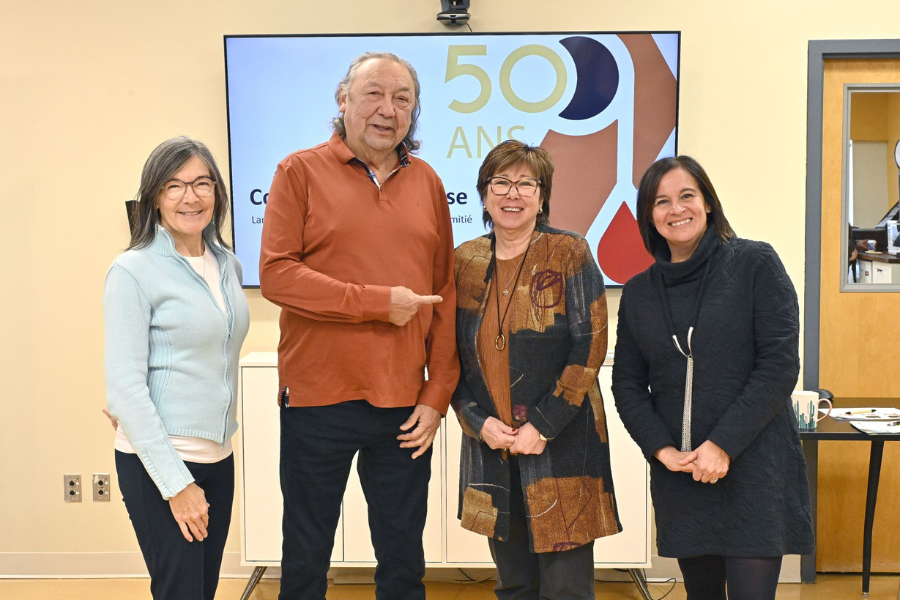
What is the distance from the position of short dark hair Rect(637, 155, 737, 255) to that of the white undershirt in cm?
105

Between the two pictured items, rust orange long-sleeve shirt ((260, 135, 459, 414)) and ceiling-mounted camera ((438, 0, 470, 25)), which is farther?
ceiling-mounted camera ((438, 0, 470, 25))

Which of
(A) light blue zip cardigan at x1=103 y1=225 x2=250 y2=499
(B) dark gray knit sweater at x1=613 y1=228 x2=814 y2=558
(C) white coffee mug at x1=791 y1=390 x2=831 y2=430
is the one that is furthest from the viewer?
(C) white coffee mug at x1=791 y1=390 x2=831 y2=430

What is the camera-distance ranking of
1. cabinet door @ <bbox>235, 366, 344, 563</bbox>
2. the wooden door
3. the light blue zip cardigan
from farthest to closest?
the wooden door, cabinet door @ <bbox>235, 366, 344, 563</bbox>, the light blue zip cardigan

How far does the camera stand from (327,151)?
1.77 metres

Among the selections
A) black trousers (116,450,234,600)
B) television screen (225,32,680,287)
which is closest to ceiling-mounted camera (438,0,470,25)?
television screen (225,32,680,287)

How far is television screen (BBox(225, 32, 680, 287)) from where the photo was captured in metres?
3.02

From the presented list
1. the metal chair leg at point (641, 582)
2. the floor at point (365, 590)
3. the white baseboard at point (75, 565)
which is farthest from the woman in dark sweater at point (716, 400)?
the white baseboard at point (75, 565)

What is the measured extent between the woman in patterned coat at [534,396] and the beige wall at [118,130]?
1.57 meters

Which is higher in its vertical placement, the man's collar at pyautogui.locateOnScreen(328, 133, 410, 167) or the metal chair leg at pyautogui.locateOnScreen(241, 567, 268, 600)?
the man's collar at pyautogui.locateOnScreen(328, 133, 410, 167)

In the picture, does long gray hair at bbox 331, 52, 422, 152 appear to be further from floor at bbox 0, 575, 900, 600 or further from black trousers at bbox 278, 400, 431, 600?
floor at bbox 0, 575, 900, 600

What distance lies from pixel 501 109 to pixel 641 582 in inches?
81.7

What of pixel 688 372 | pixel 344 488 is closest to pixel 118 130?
pixel 344 488

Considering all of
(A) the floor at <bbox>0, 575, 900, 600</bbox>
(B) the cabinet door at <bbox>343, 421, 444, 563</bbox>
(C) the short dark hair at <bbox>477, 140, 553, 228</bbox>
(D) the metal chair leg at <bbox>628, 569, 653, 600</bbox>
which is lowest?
(A) the floor at <bbox>0, 575, 900, 600</bbox>

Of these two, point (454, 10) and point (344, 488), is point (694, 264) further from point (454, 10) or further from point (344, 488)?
point (454, 10)
